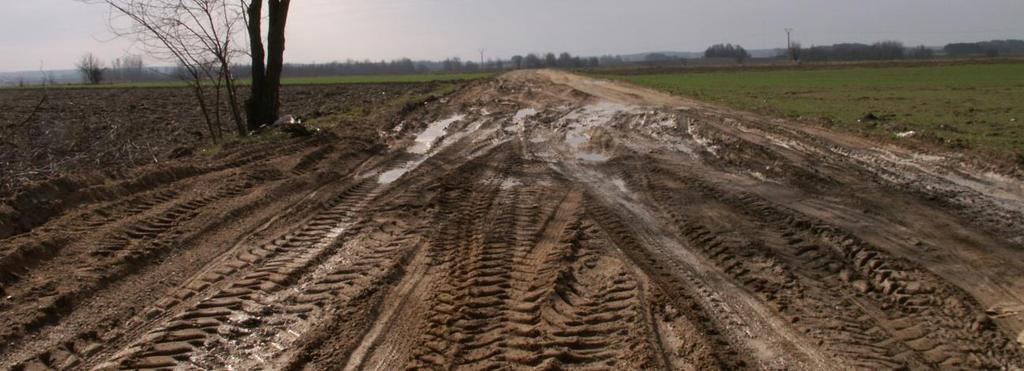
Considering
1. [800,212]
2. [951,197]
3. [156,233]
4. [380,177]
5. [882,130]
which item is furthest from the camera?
[882,130]

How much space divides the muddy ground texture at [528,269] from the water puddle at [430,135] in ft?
7.64

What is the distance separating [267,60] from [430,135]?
4405mm

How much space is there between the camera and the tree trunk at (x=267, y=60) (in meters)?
15.8

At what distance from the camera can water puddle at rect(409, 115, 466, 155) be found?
1227cm

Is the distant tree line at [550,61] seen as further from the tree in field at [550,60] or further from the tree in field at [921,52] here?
the tree in field at [921,52]

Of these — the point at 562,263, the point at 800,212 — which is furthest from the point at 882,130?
the point at 562,263

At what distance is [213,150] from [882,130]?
11599mm

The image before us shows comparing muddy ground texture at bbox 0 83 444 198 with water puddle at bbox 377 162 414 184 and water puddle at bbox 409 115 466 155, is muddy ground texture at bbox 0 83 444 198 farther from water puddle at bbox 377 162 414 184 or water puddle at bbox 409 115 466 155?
water puddle at bbox 409 115 466 155

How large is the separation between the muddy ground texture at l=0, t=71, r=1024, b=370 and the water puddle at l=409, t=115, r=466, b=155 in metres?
2.33

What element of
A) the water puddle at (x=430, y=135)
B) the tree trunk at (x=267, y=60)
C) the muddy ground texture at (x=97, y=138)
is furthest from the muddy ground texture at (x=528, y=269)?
the tree trunk at (x=267, y=60)

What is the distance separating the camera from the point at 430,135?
14.4m

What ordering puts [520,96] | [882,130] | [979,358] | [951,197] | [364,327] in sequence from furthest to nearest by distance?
[520,96]
[882,130]
[951,197]
[364,327]
[979,358]

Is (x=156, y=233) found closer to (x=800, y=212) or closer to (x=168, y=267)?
(x=168, y=267)

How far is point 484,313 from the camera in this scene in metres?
4.65
